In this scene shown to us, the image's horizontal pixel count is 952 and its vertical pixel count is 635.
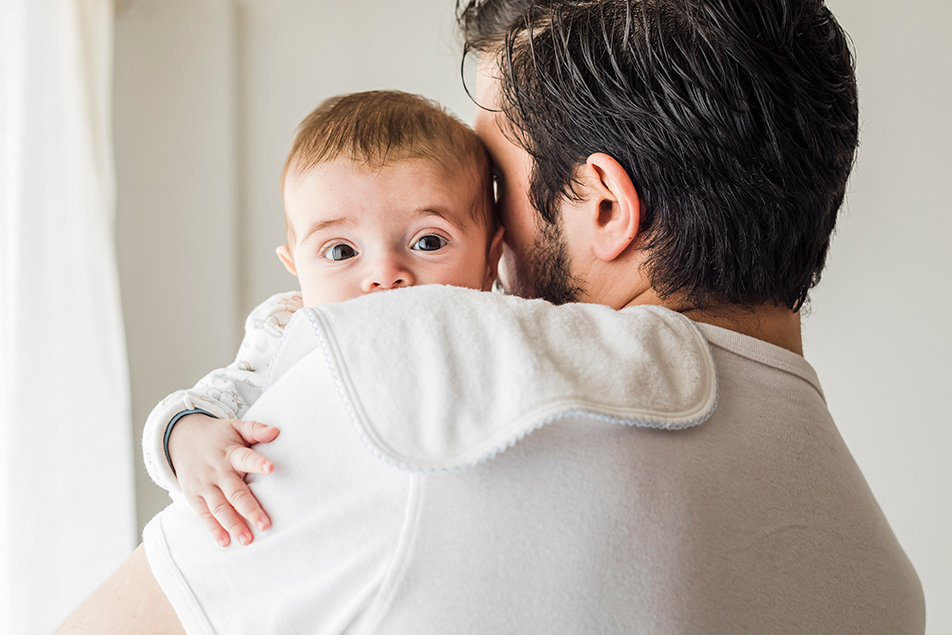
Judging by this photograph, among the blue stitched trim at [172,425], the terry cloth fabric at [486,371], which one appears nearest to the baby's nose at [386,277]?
the blue stitched trim at [172,425]

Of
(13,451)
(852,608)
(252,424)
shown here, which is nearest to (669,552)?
(852,608)

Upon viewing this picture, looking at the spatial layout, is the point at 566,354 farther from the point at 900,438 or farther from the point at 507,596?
the point at 900,438

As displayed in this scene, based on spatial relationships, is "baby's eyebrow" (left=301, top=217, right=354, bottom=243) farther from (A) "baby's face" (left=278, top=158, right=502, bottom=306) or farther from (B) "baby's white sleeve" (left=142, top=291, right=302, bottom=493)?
(B) "baby's white sleeve" (left=142, top=291, right=302, bottom=493)

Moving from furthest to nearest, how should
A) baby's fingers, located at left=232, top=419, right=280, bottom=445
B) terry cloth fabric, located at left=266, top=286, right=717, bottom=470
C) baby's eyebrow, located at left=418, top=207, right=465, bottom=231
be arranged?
baby's eyebrow, located at left=418, top=207, right=465, bottom=231
baby's fingers, located at left=232, top=419, right=280, bottom=445
terry cloth fabric, located at left=266, top=286, right=717, bottom=470

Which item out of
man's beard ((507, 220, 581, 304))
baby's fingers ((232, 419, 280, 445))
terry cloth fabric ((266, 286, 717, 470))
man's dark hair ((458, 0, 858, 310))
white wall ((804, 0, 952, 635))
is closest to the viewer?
terry cloth fabric ((266, 286, 717, 470))

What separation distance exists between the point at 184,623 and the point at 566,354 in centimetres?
41

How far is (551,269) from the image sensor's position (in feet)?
3.18

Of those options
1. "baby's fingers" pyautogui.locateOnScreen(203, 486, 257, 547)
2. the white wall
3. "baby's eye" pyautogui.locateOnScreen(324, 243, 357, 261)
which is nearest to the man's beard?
"baby's eye" pyautogui.locateOnScreen(324, 243, 357, 261)

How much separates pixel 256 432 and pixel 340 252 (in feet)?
1.61

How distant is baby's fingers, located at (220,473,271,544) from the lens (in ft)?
1.90

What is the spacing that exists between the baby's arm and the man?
70 millimetres

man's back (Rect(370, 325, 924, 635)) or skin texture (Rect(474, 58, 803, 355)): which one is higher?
skin texture (Rect(474, 58, 803, 355))

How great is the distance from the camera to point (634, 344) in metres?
→ 0.59

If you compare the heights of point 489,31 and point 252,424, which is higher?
point 489,31
